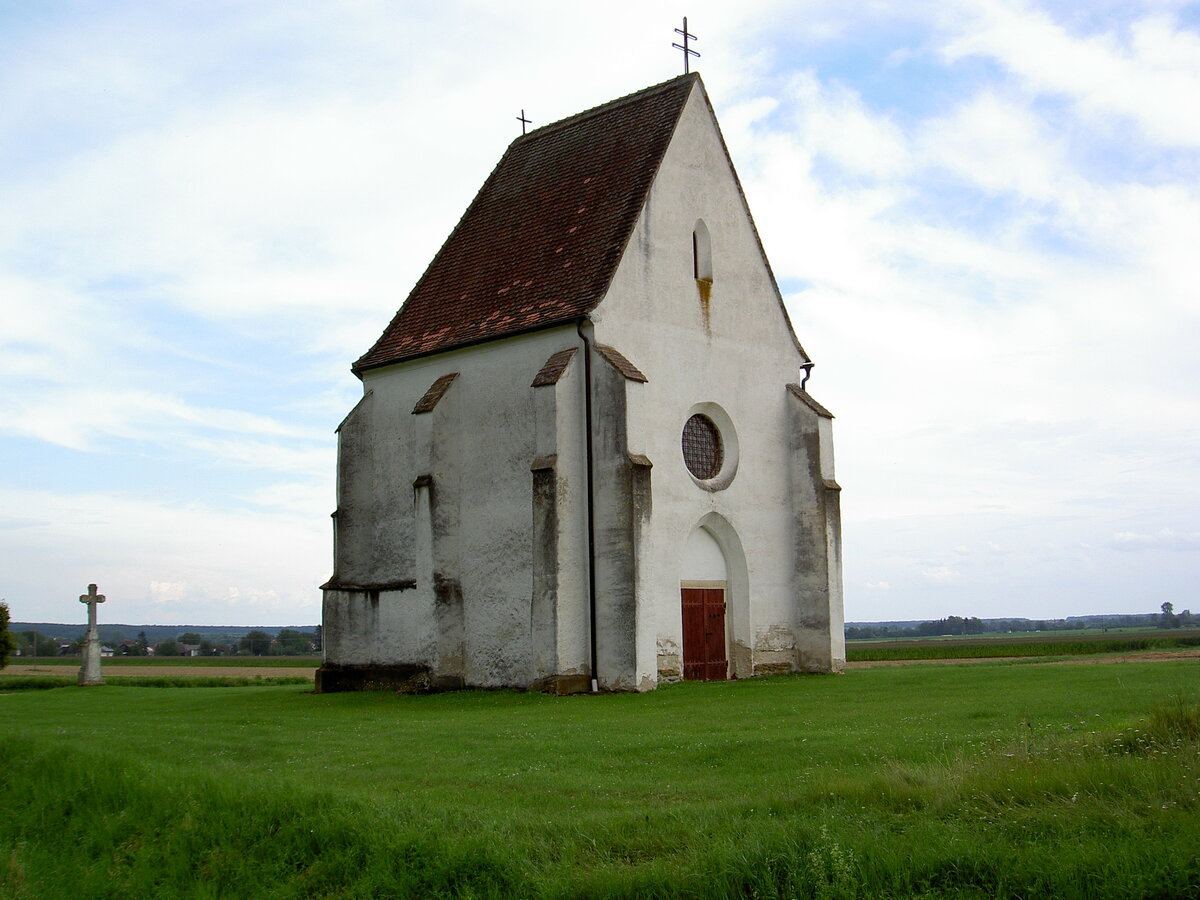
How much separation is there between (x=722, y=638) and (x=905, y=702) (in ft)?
28.8

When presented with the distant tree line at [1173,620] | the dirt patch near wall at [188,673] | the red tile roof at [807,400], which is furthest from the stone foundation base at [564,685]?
the distant tree line at [1173,620]

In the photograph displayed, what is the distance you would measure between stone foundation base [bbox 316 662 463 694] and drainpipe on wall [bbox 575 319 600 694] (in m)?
3.83

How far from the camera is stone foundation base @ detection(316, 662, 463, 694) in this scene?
26281 mm

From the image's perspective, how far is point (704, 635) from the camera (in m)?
27.0

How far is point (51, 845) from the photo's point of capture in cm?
1396

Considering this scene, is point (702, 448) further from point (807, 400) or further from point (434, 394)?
point (434, 394)

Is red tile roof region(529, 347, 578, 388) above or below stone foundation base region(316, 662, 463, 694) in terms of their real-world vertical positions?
above

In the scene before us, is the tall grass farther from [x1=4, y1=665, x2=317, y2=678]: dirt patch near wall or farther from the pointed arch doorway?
the pointed arch doorway

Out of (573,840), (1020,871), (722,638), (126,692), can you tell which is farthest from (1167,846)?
(126,692)

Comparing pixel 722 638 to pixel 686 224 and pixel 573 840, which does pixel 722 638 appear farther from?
pixel 573 840

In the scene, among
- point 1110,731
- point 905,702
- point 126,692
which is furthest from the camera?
point 126,692

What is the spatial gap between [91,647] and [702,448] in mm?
21538

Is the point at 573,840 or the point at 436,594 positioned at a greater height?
the point at 436,594

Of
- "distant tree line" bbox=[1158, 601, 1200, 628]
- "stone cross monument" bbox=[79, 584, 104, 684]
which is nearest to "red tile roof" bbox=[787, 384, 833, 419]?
"stone cross monument" bbox=[79, 584, 104, 684]
